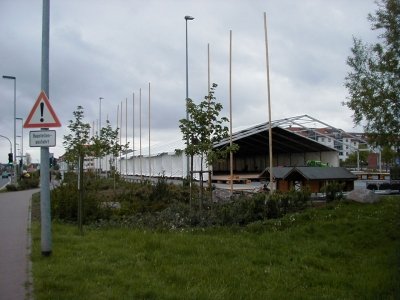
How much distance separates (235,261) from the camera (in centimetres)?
827

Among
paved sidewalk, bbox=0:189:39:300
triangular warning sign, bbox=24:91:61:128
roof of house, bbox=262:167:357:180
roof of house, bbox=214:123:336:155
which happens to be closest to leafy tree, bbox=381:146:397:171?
roof of house, bbox=262:167:357:180

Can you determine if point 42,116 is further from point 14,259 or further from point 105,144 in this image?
point 105,144

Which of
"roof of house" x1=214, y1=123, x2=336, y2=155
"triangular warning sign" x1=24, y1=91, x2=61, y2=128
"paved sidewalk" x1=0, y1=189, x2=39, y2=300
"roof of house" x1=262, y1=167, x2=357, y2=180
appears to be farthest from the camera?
"roof of house" x1=214, y1=123, x2=336, y2=155

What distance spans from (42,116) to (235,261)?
177 inches

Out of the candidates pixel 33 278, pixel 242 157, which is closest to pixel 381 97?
pixel 33 278

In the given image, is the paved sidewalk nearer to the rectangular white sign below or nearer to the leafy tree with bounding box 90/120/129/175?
the rectangular white sign below

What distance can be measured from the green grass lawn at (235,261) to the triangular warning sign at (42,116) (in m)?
2.40

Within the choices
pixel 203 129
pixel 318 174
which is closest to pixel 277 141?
pixel 318 174

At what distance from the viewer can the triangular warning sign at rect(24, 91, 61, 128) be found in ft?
30.9

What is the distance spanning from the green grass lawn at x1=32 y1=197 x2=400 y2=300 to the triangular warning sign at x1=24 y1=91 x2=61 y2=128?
2.40 m

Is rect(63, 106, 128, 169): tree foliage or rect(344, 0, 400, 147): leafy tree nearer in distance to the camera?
rect(344, 0, 400, 147): leafy tree

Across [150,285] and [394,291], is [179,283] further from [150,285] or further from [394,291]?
[394,291]

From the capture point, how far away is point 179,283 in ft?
22.8

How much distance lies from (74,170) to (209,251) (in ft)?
80.4
